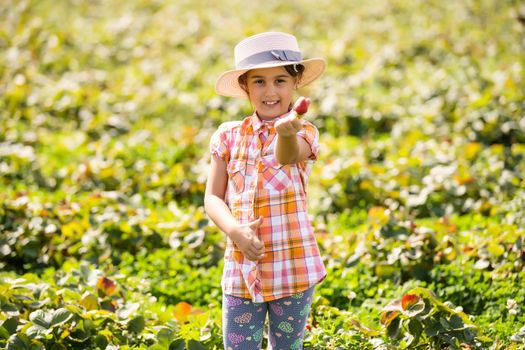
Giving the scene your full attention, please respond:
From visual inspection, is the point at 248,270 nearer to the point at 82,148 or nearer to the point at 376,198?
the point at 376,198

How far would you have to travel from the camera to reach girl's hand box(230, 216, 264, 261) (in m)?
2.38

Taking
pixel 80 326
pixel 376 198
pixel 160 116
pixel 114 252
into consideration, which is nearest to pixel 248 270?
pixel 80 326

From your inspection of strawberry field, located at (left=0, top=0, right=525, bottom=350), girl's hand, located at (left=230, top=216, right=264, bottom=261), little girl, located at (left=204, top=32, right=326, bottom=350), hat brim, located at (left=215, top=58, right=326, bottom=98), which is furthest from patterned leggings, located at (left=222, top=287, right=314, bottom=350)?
hat brim, located at (left=215, top=58, right=326, bottom=98)

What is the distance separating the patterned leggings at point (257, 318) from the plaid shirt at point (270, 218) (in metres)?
0.07

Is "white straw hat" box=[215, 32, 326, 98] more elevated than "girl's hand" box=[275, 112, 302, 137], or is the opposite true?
"white straw hat" box=[215, 32, 326, 98]

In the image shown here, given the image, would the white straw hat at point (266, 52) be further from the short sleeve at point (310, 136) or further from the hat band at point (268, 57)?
the short sleeve at point (310, 136)

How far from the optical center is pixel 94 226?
4.52 metres

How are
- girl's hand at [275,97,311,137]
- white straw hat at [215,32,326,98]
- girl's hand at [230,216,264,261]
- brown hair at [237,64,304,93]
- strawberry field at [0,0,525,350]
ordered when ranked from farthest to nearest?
strawberry field at [0,0,525,350]
brown hair at [237,64,304,93]
white straw hat at [215,32,326,98]
girl's hand at [230,216,264,261]
girl's hand at [275,97,311,137]

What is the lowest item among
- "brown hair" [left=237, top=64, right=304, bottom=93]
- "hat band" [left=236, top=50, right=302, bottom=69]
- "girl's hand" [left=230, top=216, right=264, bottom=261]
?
"girl's hand" [left=230, top=216, right=264, bottom=261]

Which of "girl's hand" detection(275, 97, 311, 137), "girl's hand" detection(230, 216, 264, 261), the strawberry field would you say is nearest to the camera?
"girl's hand" detection(275, 97, 311, 137)

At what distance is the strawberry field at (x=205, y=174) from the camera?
3293 mm

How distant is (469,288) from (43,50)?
7369 mm

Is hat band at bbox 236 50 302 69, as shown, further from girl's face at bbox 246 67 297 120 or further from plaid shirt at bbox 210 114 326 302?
plaid shirt at bbox 210 114 326 302

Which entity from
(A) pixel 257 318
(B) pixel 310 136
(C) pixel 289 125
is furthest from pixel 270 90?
(A) pixel 257 318
